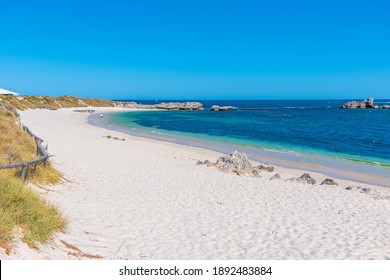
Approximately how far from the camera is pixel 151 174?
15.6m

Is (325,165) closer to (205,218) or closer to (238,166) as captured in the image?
(238,166)

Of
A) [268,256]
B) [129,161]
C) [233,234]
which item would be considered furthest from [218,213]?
[129,161]

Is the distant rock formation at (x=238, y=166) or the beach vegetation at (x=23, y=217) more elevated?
the beach vegetation at (x=23, y=217)

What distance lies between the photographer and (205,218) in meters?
→ 9.25

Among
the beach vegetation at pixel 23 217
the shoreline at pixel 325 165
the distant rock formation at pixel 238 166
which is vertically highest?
the beach vegetation at pixel 23 217

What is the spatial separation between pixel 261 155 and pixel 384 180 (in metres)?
9.61

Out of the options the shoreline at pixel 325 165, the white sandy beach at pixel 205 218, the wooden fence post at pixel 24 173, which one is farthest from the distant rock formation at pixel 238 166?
the wooden fence post at pixel 24 173

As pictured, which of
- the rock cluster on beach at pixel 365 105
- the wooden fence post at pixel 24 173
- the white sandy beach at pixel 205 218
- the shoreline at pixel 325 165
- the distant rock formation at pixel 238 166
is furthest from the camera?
the rock cluster on beach at pixel 365 105

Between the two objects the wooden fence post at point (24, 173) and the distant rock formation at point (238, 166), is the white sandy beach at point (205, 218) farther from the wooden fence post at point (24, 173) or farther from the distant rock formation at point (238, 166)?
the distant rock formation at point (238, 166)

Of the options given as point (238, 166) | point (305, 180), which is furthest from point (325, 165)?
point (238, 166)

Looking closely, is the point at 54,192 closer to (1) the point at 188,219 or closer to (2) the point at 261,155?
(1) the point at 188,219

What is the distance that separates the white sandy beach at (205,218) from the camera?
678 centimetres

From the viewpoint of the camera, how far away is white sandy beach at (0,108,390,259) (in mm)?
6781
